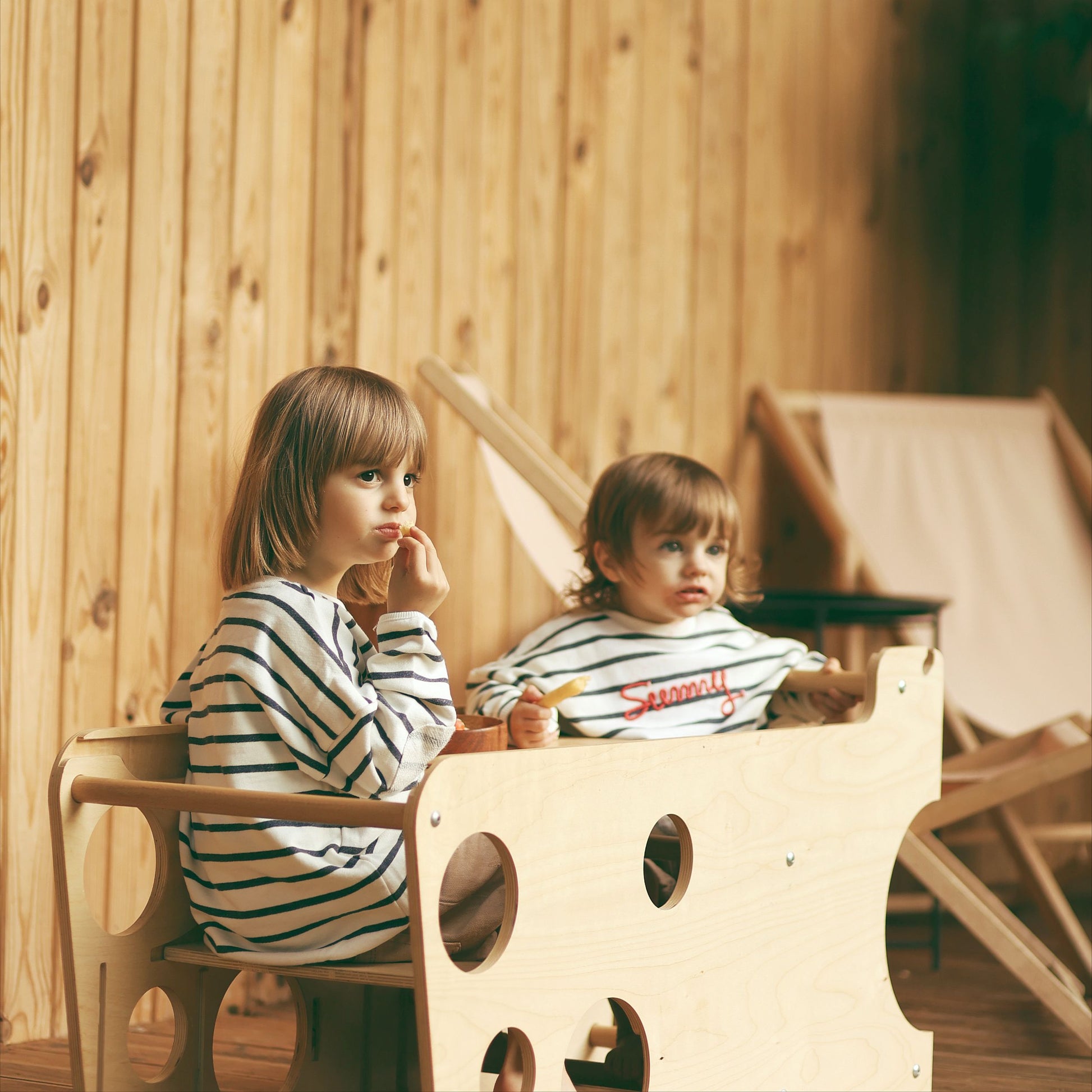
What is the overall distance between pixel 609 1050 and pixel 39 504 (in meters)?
0.83

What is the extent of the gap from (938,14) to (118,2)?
73.5 inches

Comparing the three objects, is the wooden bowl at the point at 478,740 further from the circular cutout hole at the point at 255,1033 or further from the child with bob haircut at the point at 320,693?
the circular cutout hole at the point at 255,1033

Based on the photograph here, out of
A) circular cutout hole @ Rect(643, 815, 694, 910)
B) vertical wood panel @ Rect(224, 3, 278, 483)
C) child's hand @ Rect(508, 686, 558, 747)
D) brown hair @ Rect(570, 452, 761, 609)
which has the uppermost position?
vertical wood panel @ Rect(224, 3, 278, 483)

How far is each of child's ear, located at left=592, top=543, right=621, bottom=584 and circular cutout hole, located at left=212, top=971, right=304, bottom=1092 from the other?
596 millimetres

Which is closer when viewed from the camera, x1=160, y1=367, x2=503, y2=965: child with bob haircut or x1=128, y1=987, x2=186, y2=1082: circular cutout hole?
x1=160, y1=367, x2=503, y2=965: child with bob haircut

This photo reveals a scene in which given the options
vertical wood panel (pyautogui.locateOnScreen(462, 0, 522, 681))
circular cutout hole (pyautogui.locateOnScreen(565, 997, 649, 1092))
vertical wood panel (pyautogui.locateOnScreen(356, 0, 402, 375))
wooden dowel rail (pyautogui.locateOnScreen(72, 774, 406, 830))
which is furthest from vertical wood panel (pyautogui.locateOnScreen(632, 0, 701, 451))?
wooden dowel rail (pyautogui.locateOnScreen(72, 774, 406, 830))

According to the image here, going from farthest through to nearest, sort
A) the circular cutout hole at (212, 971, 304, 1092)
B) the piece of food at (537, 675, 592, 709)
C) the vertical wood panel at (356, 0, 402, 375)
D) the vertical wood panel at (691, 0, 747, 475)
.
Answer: the vertical wood panel at (691, 0, 747, 475), the vertical wood panel at (356, 0, 402, 375), the circular cutout hole at (212, 971, 304, 1092), the piece of food at (537, 675, 592, 709)

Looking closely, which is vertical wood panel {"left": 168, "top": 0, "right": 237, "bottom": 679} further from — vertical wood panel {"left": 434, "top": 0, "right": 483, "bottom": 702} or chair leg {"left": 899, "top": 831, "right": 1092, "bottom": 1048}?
chair leg {"left": 899, "top": 831, "right": 1092, "bottom": 1048}

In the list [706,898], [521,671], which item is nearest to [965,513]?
[521,671]

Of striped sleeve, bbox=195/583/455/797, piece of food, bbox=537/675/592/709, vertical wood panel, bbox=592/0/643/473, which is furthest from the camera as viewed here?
vertical wood panel, bbox=592/0/643/473

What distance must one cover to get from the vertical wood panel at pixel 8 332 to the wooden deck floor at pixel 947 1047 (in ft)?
0.44

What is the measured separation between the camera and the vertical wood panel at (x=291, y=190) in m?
1.73

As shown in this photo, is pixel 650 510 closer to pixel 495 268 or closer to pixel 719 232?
pixel 495 268

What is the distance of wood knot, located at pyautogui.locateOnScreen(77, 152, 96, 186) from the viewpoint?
1524mm
